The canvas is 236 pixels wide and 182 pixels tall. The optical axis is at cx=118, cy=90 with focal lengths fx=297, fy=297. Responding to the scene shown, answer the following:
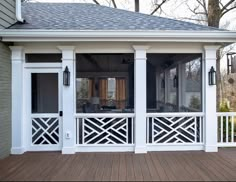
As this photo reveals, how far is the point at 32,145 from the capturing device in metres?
6.98

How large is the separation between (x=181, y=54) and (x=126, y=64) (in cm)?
135

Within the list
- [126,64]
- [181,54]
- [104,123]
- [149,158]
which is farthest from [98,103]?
[181,54]

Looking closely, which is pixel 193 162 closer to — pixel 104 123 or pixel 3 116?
pixel 104 123

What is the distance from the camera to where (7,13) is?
6.73 m

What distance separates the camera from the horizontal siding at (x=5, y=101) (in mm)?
6320

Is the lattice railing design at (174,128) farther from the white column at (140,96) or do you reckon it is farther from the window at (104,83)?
the window at (104,83)

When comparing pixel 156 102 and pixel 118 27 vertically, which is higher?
pixel 118 27

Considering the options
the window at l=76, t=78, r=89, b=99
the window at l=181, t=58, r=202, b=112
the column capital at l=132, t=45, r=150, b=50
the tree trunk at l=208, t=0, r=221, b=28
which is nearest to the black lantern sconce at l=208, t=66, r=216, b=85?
the window at l=181, t=58, r=202, b=112

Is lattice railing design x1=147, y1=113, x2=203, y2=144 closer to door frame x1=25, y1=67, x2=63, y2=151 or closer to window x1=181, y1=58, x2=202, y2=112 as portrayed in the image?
window x1=181, y1=58, x2=202, y2=112

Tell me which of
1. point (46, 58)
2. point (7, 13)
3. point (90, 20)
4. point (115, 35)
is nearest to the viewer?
point (115, 35)

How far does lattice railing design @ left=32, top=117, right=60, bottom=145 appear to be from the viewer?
22.7ft

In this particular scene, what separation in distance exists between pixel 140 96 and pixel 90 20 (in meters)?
2.47

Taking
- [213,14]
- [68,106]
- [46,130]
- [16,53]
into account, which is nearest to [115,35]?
[68,106]

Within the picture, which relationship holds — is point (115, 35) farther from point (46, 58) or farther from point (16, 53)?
point (16, 53)
